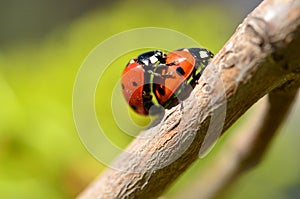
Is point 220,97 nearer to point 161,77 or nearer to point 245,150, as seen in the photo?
point 161,77

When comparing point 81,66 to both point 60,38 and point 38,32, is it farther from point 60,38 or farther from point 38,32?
point 38,32

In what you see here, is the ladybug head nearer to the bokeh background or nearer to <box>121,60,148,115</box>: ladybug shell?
<box>121,60,148,115</box>: ladybug shell

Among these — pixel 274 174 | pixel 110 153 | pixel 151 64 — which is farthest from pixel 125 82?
pixel 274 174

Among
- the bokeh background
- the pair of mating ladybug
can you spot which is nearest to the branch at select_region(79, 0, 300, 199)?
the pair of mating ladybug

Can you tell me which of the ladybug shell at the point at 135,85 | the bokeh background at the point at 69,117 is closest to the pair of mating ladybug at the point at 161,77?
the ladybug shell at the point at 135,85

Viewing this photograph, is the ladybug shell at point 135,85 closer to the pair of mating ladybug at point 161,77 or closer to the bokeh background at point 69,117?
the pair of mating ladybug at point 161,77

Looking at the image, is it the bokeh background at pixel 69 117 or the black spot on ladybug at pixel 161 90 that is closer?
the black spot on ladybug at pixel 161 90

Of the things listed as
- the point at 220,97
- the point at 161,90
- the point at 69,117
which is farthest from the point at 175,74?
the point at 69,117
